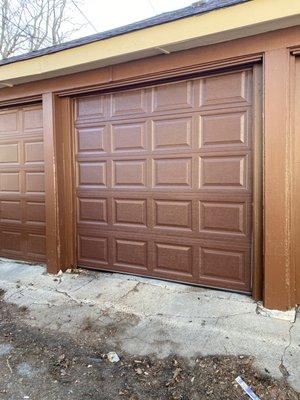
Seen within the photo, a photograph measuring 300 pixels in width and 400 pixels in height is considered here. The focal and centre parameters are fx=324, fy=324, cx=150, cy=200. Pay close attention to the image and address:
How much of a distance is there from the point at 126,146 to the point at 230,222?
1.54 m

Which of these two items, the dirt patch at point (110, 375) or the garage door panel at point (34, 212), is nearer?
the dirt patch at point (110, 375)

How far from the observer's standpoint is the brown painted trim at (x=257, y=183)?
3.09m

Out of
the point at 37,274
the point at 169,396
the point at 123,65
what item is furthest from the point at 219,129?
the point at 37,274

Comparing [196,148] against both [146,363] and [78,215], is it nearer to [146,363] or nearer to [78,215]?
[78,215]

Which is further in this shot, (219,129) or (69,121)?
(69,121)

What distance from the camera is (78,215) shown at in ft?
14.2

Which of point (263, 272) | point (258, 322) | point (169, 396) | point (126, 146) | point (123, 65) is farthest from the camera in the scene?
point (126, 146)

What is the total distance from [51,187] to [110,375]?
2.56 m

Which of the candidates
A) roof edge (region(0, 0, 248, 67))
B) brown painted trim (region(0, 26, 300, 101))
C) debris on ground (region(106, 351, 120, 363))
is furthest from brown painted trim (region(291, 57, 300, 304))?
debris on ground (region(106, 351, 120, 363))

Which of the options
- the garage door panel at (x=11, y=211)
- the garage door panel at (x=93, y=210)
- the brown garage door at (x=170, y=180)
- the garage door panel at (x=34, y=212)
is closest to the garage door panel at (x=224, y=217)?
the brown garage door at (x=170, y=180)

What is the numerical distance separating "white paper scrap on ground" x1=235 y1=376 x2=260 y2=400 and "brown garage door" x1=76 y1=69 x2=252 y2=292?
1.27 meters

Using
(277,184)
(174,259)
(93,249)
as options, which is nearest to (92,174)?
(93,249)

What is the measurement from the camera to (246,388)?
210cm

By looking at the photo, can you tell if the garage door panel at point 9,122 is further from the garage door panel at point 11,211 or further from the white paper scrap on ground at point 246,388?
the white paper scrap on ground at point 246,388
